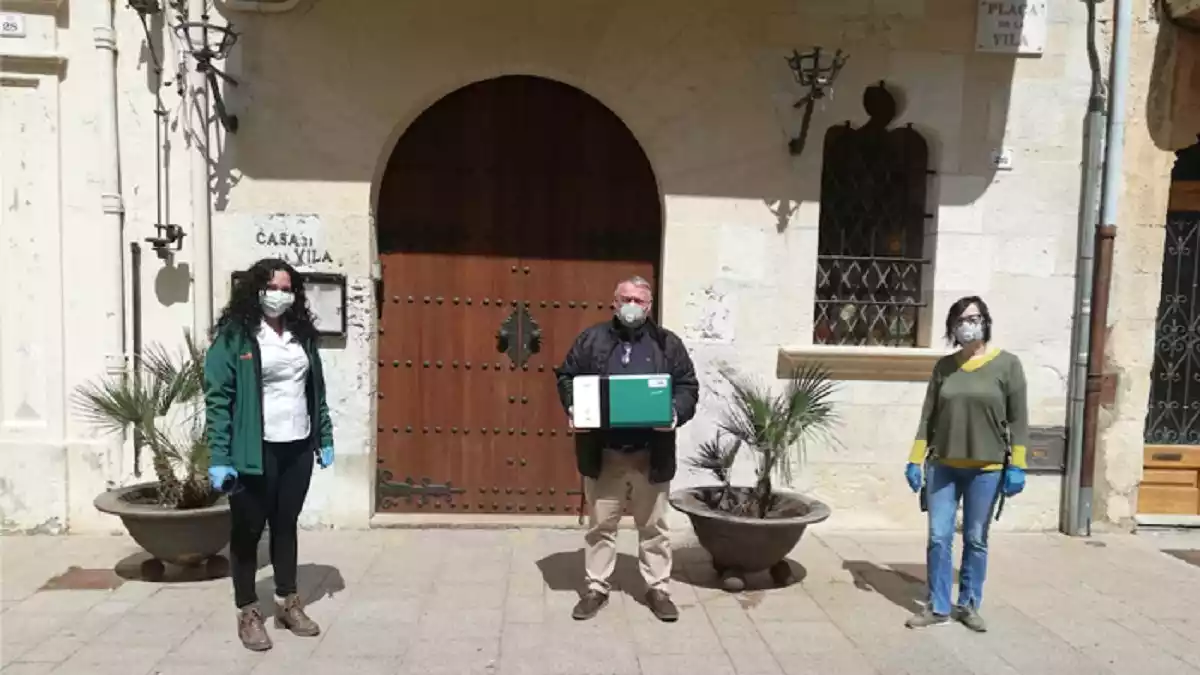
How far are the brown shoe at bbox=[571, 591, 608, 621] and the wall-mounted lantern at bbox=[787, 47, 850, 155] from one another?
318cm

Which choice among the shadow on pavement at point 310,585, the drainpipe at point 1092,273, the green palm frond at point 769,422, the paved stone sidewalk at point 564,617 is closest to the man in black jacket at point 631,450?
the paved stone sidewalk at point 564,617

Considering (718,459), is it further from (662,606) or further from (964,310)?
(964,310)

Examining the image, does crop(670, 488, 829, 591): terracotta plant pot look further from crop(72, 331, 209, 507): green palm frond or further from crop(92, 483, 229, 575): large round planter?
crop(72, 331, 209, 507): green palm frond

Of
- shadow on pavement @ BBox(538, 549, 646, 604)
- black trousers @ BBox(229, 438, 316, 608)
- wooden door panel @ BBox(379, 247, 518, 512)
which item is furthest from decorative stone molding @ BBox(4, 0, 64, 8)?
shadow on pavement @ BBox(538, 549, 646, 604)

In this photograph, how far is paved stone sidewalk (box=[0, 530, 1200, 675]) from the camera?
3.56m

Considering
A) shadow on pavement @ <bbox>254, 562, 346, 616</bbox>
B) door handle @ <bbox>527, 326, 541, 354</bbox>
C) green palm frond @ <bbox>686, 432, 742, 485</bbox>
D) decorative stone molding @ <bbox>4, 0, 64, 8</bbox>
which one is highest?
decorative stone molding @ <bbox>4, 0, 64, 8</bbox>

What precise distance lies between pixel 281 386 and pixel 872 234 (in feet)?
13.6

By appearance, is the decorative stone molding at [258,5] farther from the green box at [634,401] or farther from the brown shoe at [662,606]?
the brown shoe at [662,606]

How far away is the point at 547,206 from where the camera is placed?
217 inches

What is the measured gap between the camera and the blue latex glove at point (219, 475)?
11.2 feet

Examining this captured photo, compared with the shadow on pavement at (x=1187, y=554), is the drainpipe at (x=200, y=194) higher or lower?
higher

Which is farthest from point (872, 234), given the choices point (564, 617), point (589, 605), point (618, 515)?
point (564, 617)

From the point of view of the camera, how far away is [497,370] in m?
5.57

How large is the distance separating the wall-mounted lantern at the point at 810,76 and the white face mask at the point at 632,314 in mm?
2103
